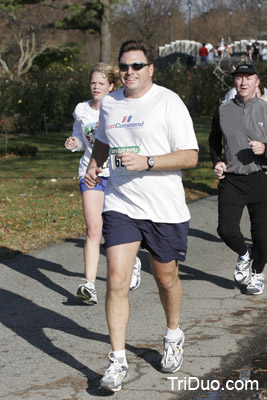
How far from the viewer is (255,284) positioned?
662 centimetres

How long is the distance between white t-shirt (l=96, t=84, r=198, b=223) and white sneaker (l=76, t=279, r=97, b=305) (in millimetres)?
1725

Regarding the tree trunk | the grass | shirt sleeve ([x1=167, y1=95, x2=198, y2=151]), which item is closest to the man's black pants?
shirt sleeve ([x1=167, y1=95, x2=198, y2=151])

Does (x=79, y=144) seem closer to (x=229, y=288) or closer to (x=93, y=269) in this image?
(x=93, y=269)

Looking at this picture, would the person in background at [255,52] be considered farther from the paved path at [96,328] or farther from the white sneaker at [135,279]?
the white sneaker at [135,279]

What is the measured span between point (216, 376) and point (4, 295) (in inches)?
104

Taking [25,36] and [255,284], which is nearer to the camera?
[255,284]

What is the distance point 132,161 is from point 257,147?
2.05 m

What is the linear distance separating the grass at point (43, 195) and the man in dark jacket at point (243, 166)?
9.37 ft

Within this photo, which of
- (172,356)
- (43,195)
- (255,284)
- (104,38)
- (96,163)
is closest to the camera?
(172,356)

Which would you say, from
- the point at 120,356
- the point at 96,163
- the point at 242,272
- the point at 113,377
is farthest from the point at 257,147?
the point at 113,377

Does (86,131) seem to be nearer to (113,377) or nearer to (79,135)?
(79,135)

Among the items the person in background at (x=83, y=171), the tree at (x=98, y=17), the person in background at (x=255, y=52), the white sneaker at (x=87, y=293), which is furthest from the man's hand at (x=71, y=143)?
the person in background at (x=255, y=52)

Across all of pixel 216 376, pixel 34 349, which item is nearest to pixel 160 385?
pixel 216 376

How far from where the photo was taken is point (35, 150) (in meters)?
19.1
